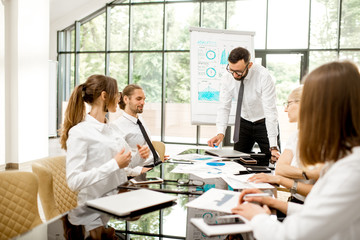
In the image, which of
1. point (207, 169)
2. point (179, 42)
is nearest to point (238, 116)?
point (207, 169)

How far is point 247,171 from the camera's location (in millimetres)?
1899

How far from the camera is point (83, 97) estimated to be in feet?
6.23

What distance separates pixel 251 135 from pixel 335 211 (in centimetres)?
264

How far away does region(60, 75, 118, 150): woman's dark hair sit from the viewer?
1853mm

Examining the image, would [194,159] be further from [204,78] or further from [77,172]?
[204,78]

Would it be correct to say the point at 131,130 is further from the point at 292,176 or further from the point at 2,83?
the point at 2,83

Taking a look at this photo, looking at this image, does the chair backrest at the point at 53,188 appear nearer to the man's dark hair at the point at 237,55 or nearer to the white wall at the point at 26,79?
the man's dark hair at the point at 237,55

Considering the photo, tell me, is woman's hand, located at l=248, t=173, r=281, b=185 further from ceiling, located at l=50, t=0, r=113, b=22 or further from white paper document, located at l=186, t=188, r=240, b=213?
ceiling, located at l=50, t=0, r=113, b=22

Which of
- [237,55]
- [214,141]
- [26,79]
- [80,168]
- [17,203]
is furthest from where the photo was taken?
[26,79]

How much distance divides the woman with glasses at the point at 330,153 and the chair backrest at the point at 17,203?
3.76ft

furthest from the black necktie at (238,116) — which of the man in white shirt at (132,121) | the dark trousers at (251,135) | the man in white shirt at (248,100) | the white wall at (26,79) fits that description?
the white wall at (26,79)

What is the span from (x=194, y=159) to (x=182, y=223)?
4.31 ft

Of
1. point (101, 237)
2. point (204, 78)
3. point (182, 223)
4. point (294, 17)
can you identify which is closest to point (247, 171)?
point (182, 223)

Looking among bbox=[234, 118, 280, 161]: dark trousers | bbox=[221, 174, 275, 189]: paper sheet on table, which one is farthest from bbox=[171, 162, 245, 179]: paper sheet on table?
bbox=[234, 118, 280, 161]: dark trousers
